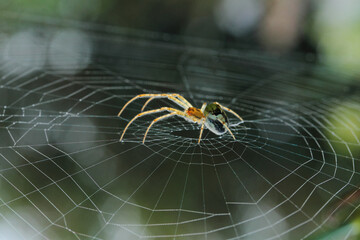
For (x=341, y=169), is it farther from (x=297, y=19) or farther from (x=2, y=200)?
(x=2, y=200)

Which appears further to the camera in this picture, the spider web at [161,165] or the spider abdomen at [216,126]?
the spider web at [161,165]

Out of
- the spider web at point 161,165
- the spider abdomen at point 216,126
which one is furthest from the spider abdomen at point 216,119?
the spider web at point 161,165

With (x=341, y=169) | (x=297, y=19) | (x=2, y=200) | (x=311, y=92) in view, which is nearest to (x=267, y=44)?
(x=297, y=19)

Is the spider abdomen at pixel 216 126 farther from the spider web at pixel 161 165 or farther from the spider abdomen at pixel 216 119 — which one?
the spider web at pixel 161 165

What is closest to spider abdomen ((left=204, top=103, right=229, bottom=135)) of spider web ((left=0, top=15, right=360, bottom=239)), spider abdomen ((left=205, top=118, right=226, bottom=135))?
spider abdomen ((left=205, top=118, right=226, bottom=135))

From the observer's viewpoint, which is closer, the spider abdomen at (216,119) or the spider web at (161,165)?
the spider abdomen at (216,119)

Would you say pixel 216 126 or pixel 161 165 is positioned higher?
pixel 161 165

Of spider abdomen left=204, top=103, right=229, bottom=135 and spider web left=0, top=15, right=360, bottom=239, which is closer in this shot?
spider abdomen left=204, top=103, right=229, bottom=135

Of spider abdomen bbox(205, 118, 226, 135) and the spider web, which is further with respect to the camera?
the spider web

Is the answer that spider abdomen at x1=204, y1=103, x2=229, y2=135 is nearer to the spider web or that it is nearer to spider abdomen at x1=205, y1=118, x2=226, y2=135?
spider abdomen at x1=205, y1=118, x2=226, y2=135

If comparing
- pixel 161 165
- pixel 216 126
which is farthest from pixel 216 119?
pixel 161 165

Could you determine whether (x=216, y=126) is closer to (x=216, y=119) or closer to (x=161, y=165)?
(x=216, y=119)
